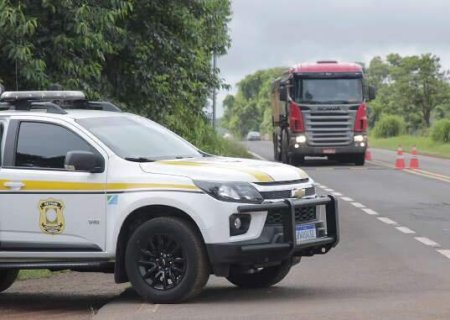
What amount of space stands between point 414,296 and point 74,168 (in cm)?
325

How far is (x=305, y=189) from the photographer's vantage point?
8.55m

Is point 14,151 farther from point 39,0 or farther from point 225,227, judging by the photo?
point 39,0

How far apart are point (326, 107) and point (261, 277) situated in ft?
73.4

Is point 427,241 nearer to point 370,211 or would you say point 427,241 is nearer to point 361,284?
point 361,284

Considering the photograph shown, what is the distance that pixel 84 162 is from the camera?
8.15 m

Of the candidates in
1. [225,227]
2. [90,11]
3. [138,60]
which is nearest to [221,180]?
[225,227]

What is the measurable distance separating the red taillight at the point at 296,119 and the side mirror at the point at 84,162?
76.6ft

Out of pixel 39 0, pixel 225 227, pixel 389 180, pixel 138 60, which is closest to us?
pixel 225 227

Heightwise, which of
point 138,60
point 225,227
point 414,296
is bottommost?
point 414,296

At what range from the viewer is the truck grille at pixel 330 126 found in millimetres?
31391

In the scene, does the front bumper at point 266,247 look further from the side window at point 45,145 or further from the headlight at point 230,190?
the side window at point 45,145

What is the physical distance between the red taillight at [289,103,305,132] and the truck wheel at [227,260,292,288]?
22156 mm

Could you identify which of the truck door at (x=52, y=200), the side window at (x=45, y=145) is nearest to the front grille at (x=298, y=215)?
the truck door at (x=52, y=200)

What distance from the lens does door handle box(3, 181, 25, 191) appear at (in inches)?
331
